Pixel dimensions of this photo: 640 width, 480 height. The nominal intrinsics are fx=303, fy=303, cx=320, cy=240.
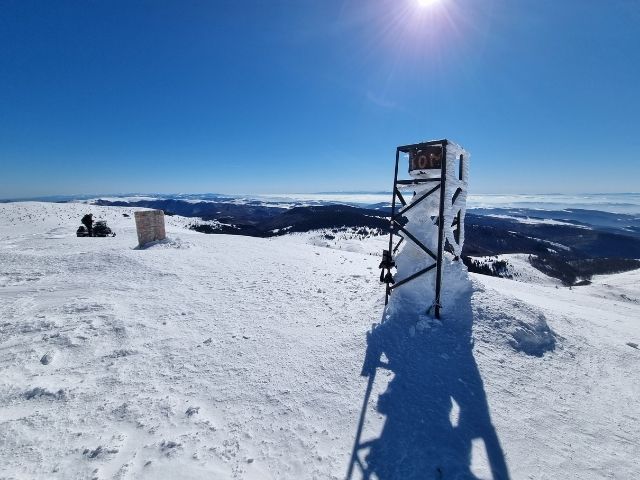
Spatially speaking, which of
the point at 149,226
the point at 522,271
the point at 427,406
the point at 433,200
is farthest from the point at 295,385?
the point at 522,271

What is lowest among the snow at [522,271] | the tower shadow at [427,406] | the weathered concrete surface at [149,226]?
the snow at [522,271]

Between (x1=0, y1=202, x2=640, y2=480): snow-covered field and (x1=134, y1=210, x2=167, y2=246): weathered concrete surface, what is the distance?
637cm

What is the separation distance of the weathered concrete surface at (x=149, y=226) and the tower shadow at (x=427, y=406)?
14.3 meters

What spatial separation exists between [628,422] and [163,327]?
996 cm

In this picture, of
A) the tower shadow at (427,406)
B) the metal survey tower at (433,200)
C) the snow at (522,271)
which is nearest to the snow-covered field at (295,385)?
the tower shadow at (427,406)

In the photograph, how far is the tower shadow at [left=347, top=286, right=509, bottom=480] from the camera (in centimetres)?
457

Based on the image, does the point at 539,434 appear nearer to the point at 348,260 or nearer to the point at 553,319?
the point at 553,319

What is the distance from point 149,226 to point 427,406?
16.5 m

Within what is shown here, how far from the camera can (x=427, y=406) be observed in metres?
5.77

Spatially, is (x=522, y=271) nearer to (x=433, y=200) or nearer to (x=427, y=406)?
(x=433, y=200)

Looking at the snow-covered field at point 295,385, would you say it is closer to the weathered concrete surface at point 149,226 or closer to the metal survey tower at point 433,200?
the metal survey tower at point 433,200

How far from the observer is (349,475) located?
4.32m

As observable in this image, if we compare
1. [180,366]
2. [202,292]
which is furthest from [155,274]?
[180,366]

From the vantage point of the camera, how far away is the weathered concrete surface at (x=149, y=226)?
54.9 feet
